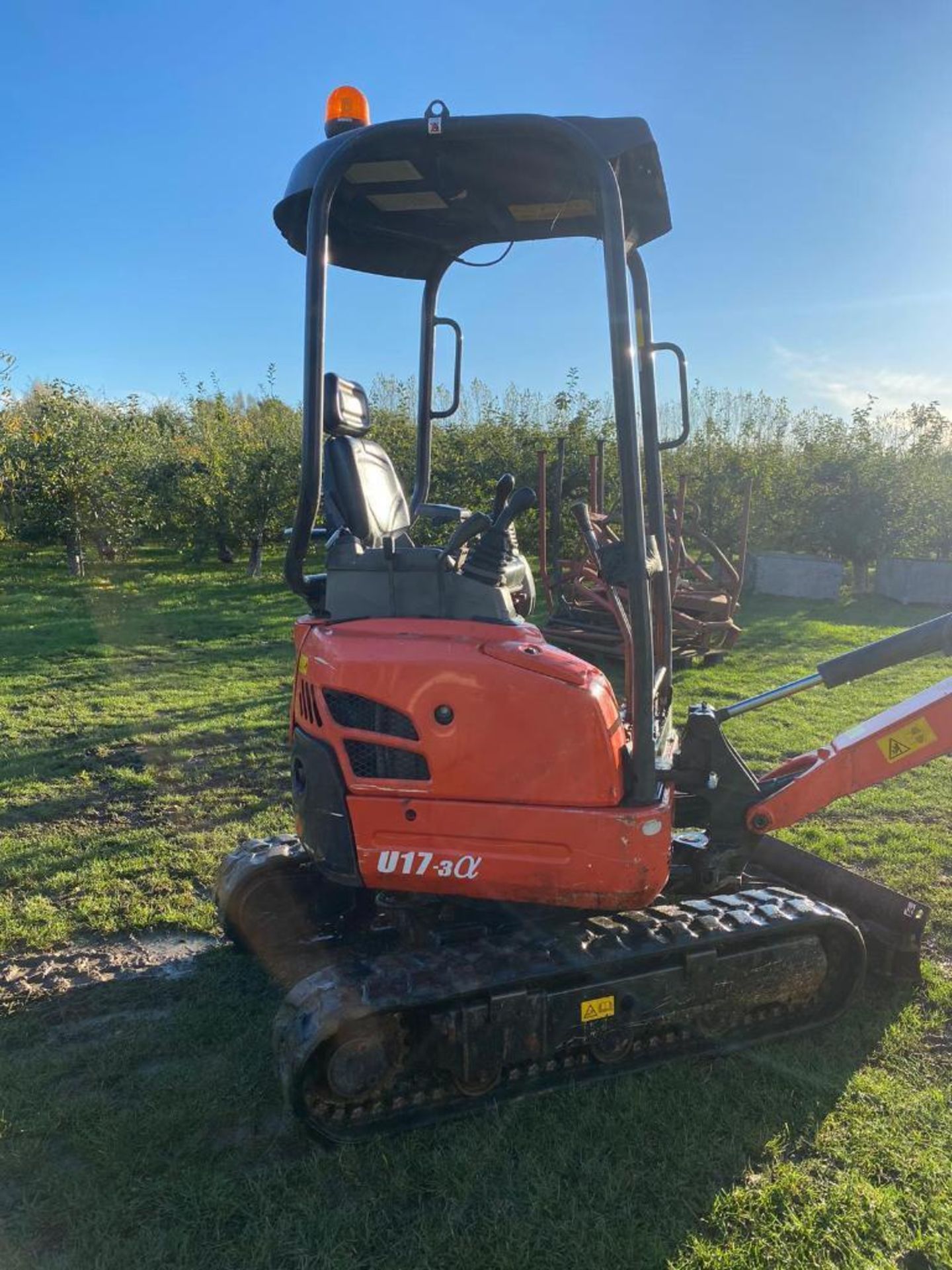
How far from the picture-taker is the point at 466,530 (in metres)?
3.01

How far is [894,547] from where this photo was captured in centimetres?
1755

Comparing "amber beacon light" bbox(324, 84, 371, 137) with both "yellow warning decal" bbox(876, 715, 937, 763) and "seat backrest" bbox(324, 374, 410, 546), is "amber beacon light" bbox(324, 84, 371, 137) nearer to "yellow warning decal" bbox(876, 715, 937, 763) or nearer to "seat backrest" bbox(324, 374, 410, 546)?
"seat backrest" bbox(324, 374, 410, 546)

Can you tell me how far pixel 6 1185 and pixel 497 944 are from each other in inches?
65.6

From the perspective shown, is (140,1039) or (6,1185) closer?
(6,1185)

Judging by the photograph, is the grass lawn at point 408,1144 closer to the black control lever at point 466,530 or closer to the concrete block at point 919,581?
the black control lever at point 466,530

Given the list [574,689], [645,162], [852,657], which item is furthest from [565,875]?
[645,162]

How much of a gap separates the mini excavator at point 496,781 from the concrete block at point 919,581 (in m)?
13.7

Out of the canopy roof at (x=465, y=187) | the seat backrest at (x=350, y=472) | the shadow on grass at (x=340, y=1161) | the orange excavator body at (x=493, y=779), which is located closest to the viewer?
the shadow on grass at (x=340, y=1161)

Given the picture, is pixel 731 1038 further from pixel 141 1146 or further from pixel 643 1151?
pixel 141 1146

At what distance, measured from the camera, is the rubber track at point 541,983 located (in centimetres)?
283

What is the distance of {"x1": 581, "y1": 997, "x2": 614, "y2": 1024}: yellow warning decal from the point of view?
2.99m

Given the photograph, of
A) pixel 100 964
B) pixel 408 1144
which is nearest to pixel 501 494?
pixel 408 1144

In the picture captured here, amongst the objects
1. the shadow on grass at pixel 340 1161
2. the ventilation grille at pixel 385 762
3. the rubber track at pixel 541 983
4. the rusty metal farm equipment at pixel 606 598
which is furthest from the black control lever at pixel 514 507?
the rusty metal farm equipment at pixel 606 598

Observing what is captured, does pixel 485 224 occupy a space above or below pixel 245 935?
above
